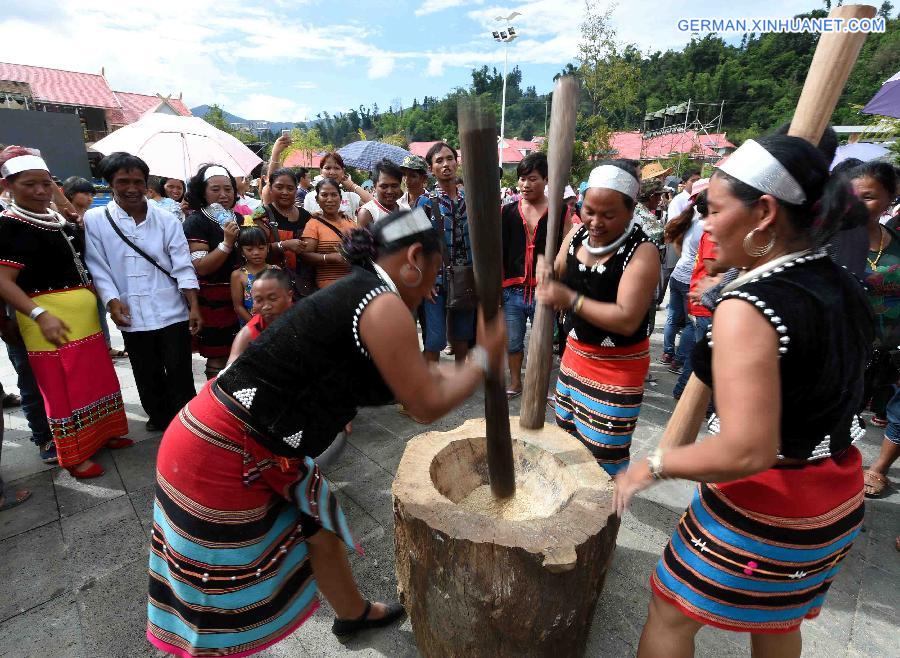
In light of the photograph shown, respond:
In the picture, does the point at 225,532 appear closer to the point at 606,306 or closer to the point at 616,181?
the point at 606,306

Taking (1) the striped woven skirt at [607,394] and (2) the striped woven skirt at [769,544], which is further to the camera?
(1) the striped woven skirt at [607,394]

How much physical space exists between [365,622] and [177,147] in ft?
13.8

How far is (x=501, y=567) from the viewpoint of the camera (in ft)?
4.86

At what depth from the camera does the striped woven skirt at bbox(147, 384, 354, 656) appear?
4.85 ft

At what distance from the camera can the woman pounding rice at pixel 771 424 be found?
1009 millimetres

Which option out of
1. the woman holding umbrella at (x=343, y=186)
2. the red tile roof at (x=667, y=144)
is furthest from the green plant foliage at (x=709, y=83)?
the woman holding umbrella at (x=343, y=186)

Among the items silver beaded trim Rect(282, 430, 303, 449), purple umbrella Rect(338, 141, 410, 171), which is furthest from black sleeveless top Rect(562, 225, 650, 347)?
purple umbrella Rect(338, 141, 410, 171)

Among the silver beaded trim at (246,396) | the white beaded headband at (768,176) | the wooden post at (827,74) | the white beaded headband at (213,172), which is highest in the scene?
the wooden post at (827,74)

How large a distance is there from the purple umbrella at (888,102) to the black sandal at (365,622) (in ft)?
17.5

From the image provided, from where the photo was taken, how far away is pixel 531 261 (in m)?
3.69

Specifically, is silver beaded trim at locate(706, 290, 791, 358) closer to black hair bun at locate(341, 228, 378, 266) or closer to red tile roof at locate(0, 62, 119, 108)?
black hair bun at locate(341, 228, 378, 266)

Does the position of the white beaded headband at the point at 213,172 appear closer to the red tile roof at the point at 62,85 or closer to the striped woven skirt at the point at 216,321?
the striped woven skirt at the point at 216,321

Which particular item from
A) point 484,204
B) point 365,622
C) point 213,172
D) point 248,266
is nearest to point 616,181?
point 484,204

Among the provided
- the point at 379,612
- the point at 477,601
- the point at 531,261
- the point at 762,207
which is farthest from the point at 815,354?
the point at 531,261
